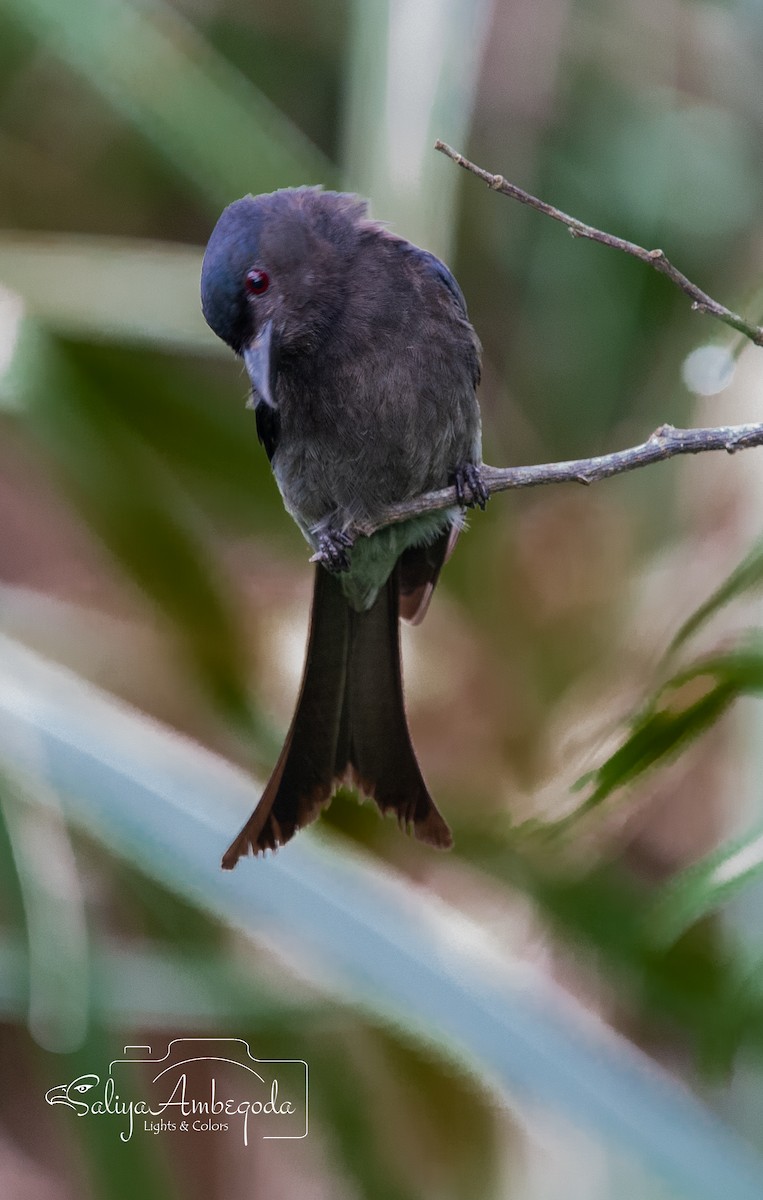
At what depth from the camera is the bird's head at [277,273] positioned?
1.26 m

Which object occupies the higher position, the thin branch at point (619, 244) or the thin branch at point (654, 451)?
the thin branch at point (619, 244)

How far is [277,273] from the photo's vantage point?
1.36m

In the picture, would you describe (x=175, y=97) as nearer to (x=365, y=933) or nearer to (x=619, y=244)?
(x=619, y=244)

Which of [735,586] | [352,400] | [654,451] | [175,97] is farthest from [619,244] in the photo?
[175,97]

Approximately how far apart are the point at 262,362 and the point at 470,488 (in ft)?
0.94

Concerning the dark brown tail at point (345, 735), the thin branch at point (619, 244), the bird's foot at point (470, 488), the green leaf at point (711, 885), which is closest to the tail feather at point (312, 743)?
the dark brown tail at point (345, 735)

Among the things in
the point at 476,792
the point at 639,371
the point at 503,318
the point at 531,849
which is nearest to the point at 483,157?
the point at 503,318

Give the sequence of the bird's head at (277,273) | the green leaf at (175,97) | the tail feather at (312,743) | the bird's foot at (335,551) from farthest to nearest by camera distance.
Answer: the green leaf at (175,97), the bird's foot at (335,551), the bird's head at (277,273), the tail feather at (312,743)

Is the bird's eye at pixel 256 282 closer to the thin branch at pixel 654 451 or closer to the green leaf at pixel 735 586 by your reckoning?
the thin branch at pixel 654 451

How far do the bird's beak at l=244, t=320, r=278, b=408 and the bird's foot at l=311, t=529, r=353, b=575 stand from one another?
0.64ft

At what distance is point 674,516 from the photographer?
6.56 ft

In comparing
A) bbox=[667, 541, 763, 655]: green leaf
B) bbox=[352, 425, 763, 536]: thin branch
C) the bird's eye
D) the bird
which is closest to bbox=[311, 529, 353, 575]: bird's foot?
the bird

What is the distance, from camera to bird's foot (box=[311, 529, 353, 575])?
145 centimetres

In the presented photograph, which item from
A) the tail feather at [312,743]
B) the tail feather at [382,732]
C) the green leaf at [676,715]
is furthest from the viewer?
the tail feather at [382,732]
